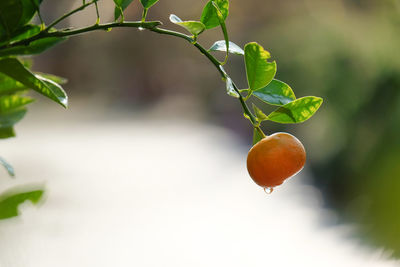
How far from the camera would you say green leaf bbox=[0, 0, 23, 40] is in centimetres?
29

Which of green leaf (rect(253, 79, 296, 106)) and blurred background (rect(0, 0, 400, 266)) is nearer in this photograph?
green leaf (rect(253, 79, 296, 106))

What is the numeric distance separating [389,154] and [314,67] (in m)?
0.66

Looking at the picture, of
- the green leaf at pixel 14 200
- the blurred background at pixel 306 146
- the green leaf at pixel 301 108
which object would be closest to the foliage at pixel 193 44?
the green leaf at pixel 301 108

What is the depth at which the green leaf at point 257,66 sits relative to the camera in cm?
30

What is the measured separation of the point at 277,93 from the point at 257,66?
1.2 inches

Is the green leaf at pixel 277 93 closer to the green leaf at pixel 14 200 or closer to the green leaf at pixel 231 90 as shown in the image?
the green leaf at pixel 231 90

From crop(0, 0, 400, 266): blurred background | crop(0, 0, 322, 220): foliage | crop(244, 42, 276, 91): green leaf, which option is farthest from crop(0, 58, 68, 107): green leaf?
crop(0, 0, 400, 266): blurred background

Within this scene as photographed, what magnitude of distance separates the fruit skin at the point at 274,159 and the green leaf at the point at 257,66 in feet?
0.11

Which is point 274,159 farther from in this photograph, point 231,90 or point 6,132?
point 6,132

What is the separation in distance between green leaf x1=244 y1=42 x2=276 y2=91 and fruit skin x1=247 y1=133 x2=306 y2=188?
1.3 inches

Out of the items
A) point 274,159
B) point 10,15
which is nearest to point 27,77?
point 10,15

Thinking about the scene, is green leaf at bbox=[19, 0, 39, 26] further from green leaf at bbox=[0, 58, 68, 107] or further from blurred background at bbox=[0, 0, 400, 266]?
blurred background at bbox=[0, 0, 400, 266]

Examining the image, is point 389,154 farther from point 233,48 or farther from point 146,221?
point 233,48

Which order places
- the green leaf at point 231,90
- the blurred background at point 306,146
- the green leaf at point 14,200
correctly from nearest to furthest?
the green leaf at point 231,90 → the green leaf at point 14,200 → the blurred background at point 306,146
